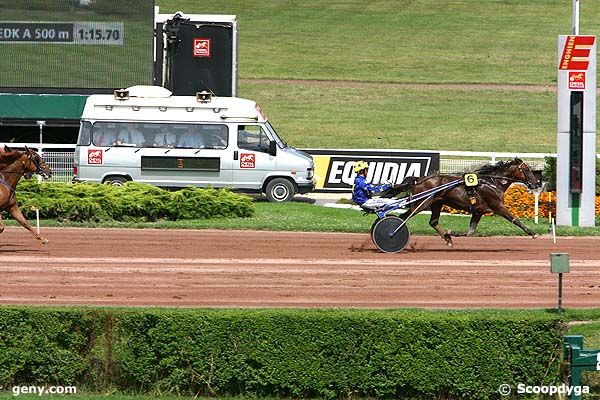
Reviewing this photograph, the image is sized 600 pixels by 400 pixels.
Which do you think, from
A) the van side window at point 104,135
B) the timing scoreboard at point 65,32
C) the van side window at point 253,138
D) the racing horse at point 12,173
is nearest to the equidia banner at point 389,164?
the van side window at point 253,138

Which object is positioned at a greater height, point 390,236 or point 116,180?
point 116,180

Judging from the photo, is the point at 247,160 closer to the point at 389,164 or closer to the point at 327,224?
the point at 389,164

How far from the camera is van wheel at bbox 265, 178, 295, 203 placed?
2781cm

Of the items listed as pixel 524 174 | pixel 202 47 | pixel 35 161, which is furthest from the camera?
pixel 202 47

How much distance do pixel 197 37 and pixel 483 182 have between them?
12.9 meters

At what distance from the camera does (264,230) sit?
76.3 feet

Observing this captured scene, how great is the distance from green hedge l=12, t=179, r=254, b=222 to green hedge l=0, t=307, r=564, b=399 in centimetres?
1091

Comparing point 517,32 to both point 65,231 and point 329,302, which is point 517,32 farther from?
point 329,302

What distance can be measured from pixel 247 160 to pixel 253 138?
1.83 ft

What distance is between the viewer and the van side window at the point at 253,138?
27.6 metres

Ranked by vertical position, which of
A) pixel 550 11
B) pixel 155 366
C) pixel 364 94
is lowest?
pixel 155 366

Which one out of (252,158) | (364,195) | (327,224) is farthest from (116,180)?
(364,195)

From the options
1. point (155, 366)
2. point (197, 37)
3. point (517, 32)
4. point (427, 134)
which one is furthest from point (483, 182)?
point (517, 32)

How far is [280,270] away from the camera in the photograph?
61.8 ft
